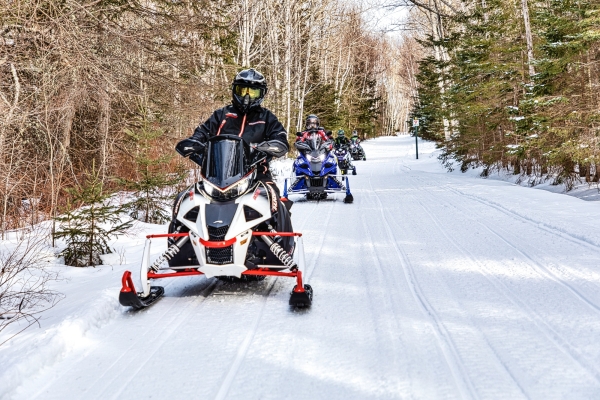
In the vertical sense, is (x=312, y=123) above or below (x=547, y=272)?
above

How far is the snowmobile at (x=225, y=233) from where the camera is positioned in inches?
164

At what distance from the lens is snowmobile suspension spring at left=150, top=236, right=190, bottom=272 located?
4.36m

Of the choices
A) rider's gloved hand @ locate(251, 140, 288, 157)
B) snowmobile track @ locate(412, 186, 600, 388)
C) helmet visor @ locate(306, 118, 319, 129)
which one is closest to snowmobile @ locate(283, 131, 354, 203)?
helmet visor @ locate(306, 118, 319, 129)

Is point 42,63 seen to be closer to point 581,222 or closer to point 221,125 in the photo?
point 221,125

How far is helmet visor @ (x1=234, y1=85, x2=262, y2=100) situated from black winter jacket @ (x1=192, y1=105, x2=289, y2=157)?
244 mm

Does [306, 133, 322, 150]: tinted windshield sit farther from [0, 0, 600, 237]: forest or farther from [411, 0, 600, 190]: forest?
[411, 0, 600, 190]: forest

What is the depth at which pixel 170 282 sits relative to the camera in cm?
512

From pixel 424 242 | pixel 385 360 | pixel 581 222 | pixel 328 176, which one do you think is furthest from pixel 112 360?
pixel 328 176

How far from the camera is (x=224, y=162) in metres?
4.46

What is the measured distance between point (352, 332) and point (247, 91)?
2.79 meters

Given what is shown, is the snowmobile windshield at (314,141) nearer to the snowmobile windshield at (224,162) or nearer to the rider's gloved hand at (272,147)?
the rider's gloved hand at (272,147)

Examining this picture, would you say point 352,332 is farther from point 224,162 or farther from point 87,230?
point 87,230

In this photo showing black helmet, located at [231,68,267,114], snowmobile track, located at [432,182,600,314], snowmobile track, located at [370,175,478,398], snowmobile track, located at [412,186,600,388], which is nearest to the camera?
snowmobile track, located at [370,175,478,398]

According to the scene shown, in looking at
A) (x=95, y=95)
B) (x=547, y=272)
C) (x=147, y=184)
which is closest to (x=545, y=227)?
(x=547, y=272)
